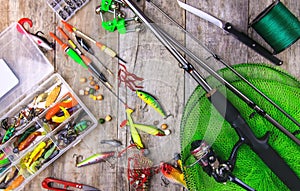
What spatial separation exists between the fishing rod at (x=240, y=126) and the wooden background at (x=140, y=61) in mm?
61

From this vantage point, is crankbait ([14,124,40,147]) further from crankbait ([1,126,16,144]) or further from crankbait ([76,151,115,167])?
crankbait ([76,151,115,167])

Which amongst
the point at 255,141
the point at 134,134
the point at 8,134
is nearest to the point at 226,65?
the point at 255,141

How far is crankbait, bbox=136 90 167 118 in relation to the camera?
2.19 m

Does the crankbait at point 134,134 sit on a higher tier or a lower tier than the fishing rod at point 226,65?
lower

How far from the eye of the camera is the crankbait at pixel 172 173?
225 centimetres

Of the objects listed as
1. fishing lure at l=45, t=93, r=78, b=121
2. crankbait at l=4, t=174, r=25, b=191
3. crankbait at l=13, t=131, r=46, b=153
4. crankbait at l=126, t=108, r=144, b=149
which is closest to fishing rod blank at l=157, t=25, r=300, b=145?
crankbait at l=126, t=108, r=144, b=149

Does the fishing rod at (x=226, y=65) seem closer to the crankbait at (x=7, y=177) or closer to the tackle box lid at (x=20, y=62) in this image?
the tackle box lid at (x=20, y=62)

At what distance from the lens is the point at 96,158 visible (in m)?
2.28

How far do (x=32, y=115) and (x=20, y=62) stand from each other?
0.23 metres

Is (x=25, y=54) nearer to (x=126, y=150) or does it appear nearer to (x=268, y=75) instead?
(x=126, y=150)

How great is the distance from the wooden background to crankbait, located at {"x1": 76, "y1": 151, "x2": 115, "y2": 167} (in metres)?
0.02

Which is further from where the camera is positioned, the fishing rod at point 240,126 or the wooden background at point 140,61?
the wooden background at point 140,61

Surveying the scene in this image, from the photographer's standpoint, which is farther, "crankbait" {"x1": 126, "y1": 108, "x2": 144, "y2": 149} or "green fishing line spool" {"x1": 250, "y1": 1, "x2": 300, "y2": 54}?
"crankbait" {"x1": 126, "y1": 108, "x2": 144, "y2": 149}

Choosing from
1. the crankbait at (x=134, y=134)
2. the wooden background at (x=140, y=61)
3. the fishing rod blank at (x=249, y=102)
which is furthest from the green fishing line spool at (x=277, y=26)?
the crankbait at (x=134, y=134)
